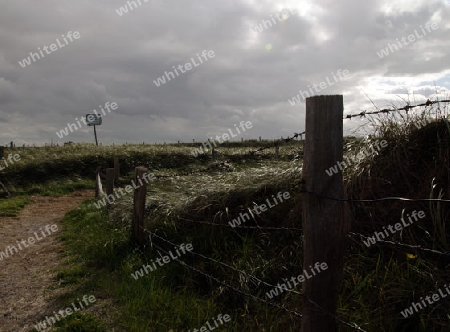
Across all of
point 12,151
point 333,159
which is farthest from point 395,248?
point 12,151

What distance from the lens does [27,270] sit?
5.91m

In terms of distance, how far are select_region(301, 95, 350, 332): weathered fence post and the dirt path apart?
10.3 feet

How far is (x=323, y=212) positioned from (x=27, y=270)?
5.28 m

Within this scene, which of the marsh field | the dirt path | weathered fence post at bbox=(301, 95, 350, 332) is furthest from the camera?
the dirt path

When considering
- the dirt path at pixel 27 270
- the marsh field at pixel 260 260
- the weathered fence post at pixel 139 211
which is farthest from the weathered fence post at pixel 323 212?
the weathered fence post at pixel 139 211

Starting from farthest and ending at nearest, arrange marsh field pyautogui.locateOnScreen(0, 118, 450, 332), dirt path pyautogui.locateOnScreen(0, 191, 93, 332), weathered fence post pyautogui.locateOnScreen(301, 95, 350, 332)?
dirt path pyautogui.locateOnScreen(0, 191, 93, 332) < marsh field pyautogui.locateOnScreen(0, 118, 450, 332) < weathered fence post pyautogui.locateOnScreen(301, 95, 350, 332)

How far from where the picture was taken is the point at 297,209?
449 cm

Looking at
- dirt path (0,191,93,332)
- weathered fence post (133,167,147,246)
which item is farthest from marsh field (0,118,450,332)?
weathered fence post (133,167,147,246)

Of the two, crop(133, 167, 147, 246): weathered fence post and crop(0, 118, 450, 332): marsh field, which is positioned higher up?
crop(133, 167, 147, 246): weathered fence post

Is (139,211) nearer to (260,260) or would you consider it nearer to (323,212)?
(260,260)

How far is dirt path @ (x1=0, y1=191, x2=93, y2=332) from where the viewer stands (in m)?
4.30

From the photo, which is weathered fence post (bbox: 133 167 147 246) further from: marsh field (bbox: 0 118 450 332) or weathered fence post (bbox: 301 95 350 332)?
weathered fence post (bbox: 301 95 350 332)

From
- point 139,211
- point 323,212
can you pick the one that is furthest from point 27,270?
point 323,212

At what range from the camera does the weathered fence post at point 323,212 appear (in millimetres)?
2463
